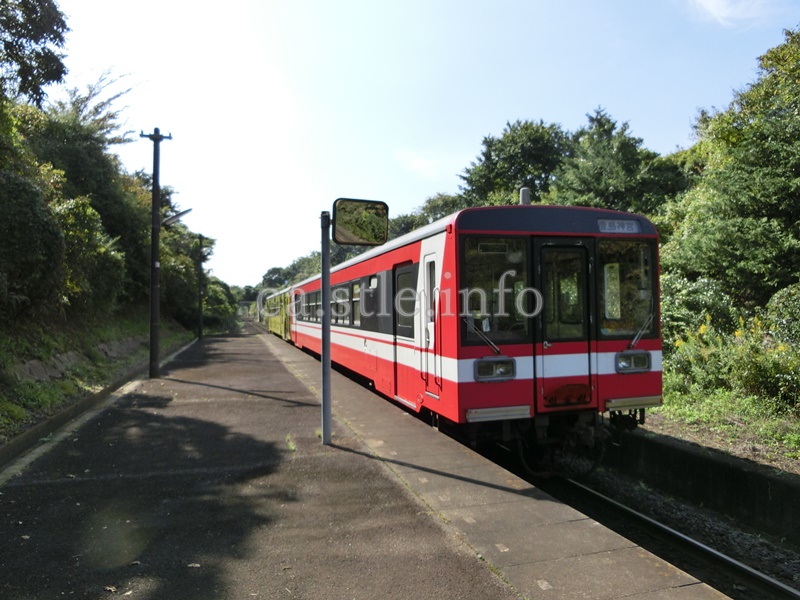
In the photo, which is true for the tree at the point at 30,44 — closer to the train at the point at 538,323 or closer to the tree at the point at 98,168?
the train at the point at 538,323

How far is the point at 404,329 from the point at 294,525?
11.9 ft

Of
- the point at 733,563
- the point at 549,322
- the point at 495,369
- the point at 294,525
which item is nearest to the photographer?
the point at 294,525

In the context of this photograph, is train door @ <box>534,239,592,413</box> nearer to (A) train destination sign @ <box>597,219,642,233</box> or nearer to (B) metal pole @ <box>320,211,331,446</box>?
(A) train destination sign @ <box>597,219,642,233</box>

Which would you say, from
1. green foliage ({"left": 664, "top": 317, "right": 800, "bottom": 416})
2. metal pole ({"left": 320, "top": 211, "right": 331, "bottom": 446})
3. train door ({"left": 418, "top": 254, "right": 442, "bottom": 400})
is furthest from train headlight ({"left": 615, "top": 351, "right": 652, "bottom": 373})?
metal pole ({"left": 320, "top": 211, "right": 331, "bottom": 446})

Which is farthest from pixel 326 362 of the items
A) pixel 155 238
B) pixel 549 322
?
pixel 155 238

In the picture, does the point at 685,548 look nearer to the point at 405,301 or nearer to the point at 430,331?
the point at 430,331

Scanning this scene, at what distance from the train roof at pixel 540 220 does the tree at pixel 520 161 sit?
91.7ft

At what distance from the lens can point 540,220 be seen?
6.08 metres

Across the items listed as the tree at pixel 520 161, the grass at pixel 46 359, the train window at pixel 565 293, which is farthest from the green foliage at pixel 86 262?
the tree at pixel 520 161

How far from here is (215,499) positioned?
493cm

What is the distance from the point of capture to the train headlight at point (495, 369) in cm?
579

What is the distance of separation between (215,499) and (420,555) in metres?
2.10

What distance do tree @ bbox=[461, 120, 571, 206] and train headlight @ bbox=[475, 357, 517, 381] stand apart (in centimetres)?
Answer: 2887

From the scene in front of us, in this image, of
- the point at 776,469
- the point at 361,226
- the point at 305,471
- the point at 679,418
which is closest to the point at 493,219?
the point at 361,226
